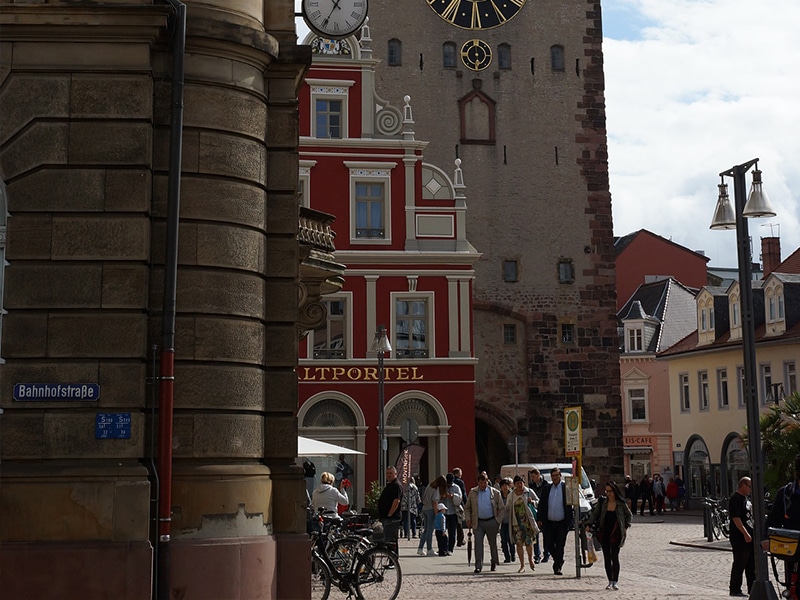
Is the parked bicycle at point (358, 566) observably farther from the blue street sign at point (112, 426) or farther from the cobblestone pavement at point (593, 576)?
the blue street sign at point (112, 426)

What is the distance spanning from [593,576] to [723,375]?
3392 cm

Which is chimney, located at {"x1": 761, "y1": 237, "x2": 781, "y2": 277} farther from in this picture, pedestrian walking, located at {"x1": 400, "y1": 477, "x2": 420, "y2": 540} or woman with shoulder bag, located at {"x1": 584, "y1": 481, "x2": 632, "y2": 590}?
woman with shoulder bag, located at {"x1": 584, "y1": 481, "x2": 632, "y2": 590}

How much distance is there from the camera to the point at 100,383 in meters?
13.8

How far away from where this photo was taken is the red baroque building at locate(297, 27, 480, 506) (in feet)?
133

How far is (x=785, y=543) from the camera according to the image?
1353 cm

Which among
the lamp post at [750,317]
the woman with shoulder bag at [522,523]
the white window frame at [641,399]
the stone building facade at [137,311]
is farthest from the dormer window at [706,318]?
the stone building facade at [137,311]

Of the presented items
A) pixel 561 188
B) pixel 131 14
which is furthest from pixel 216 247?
pixel 561 188

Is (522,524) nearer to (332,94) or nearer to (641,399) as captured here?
(332,94)

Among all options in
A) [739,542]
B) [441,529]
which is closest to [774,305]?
[441,529]

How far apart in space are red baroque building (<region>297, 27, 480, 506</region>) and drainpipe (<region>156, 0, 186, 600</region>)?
2640 centimetres

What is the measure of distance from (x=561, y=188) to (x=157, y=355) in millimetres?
34930

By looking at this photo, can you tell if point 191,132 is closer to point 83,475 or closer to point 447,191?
point 83,475

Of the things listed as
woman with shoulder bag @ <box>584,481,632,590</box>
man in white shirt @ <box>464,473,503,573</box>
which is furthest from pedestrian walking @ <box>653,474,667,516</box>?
woman with shoulder bag @ <box>584,481,632,590</box>

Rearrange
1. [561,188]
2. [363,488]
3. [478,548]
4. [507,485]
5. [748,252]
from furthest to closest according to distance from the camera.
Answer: [561,188]
[363,488]
[507,485]
[478,548]
[748,252]
